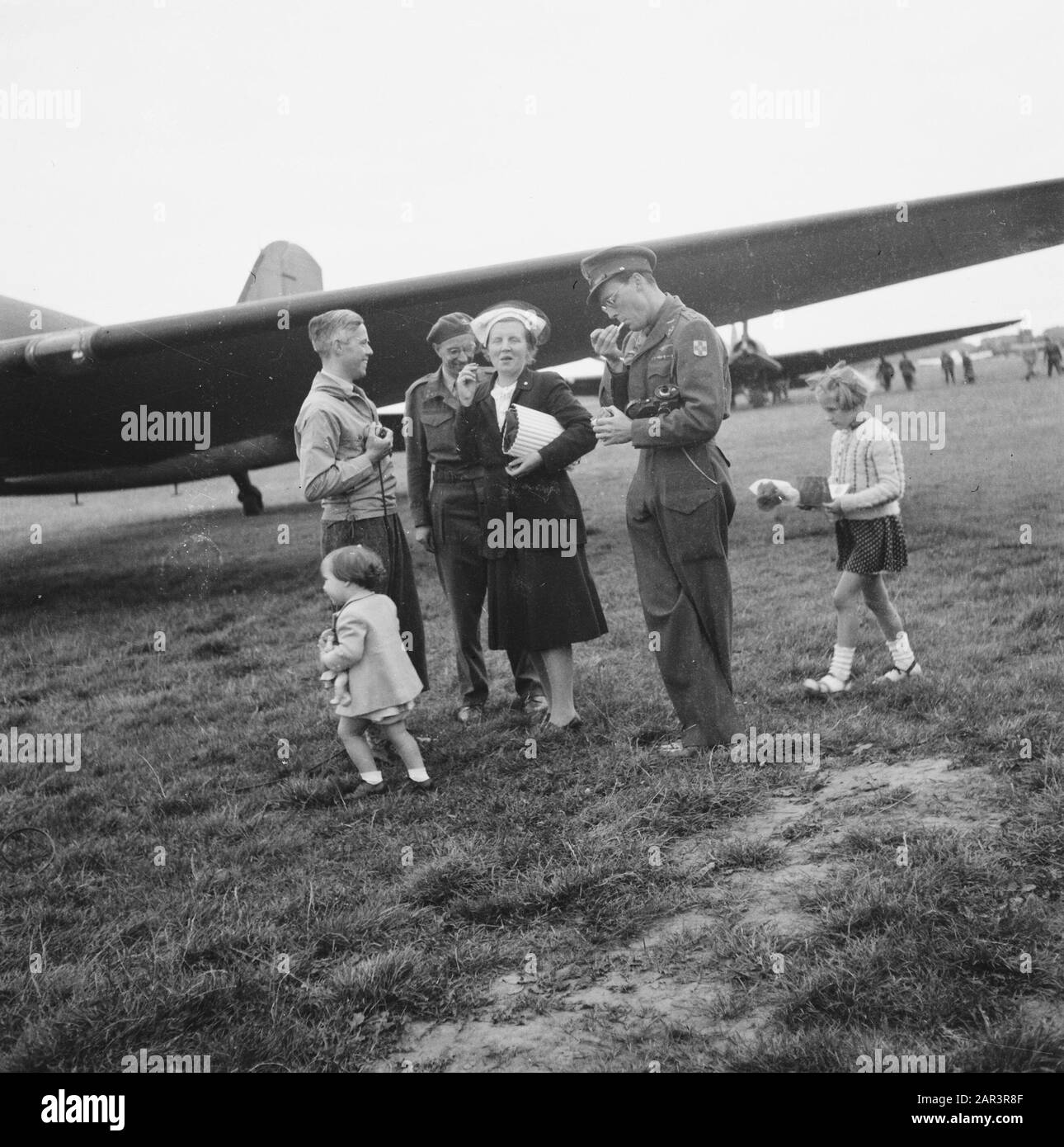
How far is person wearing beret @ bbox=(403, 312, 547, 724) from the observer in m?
4.30

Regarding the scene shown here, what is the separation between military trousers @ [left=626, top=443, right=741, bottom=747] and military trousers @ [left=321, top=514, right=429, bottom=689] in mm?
Result: 1078

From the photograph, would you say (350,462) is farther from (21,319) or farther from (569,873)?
(21,319)

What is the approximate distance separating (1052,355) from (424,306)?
1357 centimetres

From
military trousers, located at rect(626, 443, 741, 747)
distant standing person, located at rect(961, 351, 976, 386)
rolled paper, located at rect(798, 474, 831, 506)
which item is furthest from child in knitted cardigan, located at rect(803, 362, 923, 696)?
distant standing person, located at rect(961, 351, 976, 386)

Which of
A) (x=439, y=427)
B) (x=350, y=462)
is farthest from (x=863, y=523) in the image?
(x=350, y=462)

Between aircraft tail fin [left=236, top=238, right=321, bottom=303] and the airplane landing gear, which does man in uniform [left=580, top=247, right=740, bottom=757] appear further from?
the airplane landing gear

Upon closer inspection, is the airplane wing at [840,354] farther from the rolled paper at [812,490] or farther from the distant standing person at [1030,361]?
the rolled paper at [812,490]

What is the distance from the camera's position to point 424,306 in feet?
23.0

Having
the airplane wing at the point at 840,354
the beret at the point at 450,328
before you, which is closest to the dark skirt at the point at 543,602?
the beret at the point at 450,328

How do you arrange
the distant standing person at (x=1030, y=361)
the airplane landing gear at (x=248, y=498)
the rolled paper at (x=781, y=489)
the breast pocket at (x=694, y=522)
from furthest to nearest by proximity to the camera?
the distant standing person at (x=1030, y=361) < the airplane landing gear at (x=248, y=498) < the rolled paper at (x=781, y=489) < the breast pocket at (x=694, y=522)

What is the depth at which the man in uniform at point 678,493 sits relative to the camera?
11.2ft

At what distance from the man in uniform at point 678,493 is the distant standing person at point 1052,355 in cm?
1510

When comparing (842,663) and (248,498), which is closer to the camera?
(842,663)

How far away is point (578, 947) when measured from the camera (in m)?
2.37
